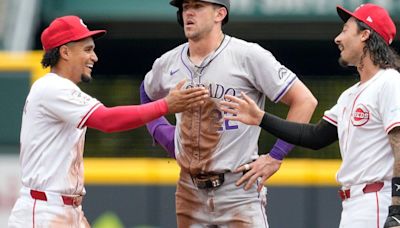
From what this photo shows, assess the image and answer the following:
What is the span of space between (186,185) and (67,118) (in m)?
0.78

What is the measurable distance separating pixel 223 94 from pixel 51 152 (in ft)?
3.10

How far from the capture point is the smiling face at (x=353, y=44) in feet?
20.2

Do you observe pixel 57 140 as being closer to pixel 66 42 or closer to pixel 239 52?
Answer: pixel 66 42

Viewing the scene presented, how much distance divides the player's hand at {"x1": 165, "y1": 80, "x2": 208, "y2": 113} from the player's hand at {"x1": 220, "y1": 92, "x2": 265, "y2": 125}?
130 mm

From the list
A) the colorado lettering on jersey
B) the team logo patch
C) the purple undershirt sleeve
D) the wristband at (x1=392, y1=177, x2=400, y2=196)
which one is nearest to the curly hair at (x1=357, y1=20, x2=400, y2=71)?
the team logo patch

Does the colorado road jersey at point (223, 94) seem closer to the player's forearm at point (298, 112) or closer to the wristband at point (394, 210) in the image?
the player's forearm at point (298, 112)

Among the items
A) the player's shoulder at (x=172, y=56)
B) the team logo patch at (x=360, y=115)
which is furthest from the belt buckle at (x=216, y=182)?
the team logo patch at (x=360, y=115)

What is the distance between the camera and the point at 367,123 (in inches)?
234

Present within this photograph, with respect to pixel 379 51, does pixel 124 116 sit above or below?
below

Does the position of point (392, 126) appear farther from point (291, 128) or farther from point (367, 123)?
point (291, 128)

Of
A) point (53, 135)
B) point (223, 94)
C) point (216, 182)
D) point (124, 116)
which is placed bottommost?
point (216, 182)

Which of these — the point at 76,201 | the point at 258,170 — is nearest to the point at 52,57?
the point at 76,201

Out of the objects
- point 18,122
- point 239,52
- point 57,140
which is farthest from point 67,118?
point 18,122

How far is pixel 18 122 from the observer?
8.95 m
